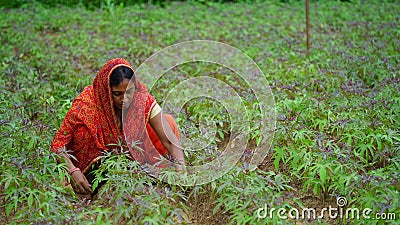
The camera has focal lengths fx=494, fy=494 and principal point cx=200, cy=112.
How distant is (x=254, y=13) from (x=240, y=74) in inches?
138

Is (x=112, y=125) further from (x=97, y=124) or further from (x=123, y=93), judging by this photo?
(x=123, y=93)

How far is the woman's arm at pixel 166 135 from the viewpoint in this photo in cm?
369

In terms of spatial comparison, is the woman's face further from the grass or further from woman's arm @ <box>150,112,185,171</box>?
the grass

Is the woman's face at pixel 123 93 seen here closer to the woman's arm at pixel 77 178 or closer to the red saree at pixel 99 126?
the red saree at pixel 99 126

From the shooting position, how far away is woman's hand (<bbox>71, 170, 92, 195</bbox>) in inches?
135

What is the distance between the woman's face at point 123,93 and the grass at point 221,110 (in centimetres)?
44

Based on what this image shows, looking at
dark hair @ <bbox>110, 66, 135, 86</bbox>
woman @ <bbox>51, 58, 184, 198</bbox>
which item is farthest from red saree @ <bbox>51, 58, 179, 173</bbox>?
dark hair @ <bbox>110, 66, 135, 86</bbox>

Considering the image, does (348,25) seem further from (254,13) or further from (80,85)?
(80,85)

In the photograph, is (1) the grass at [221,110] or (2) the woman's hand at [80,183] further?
(2) the woman's hand at [80,183]

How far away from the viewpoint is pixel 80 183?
11.3 ft

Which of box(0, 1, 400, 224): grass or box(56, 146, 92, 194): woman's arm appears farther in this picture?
box(56, 146, 92, 194): woman's arm

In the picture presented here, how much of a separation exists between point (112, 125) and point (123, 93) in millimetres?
298

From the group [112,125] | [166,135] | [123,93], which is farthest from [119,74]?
[166,135]

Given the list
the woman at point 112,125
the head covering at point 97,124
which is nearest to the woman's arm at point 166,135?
the woman at point 112,125
